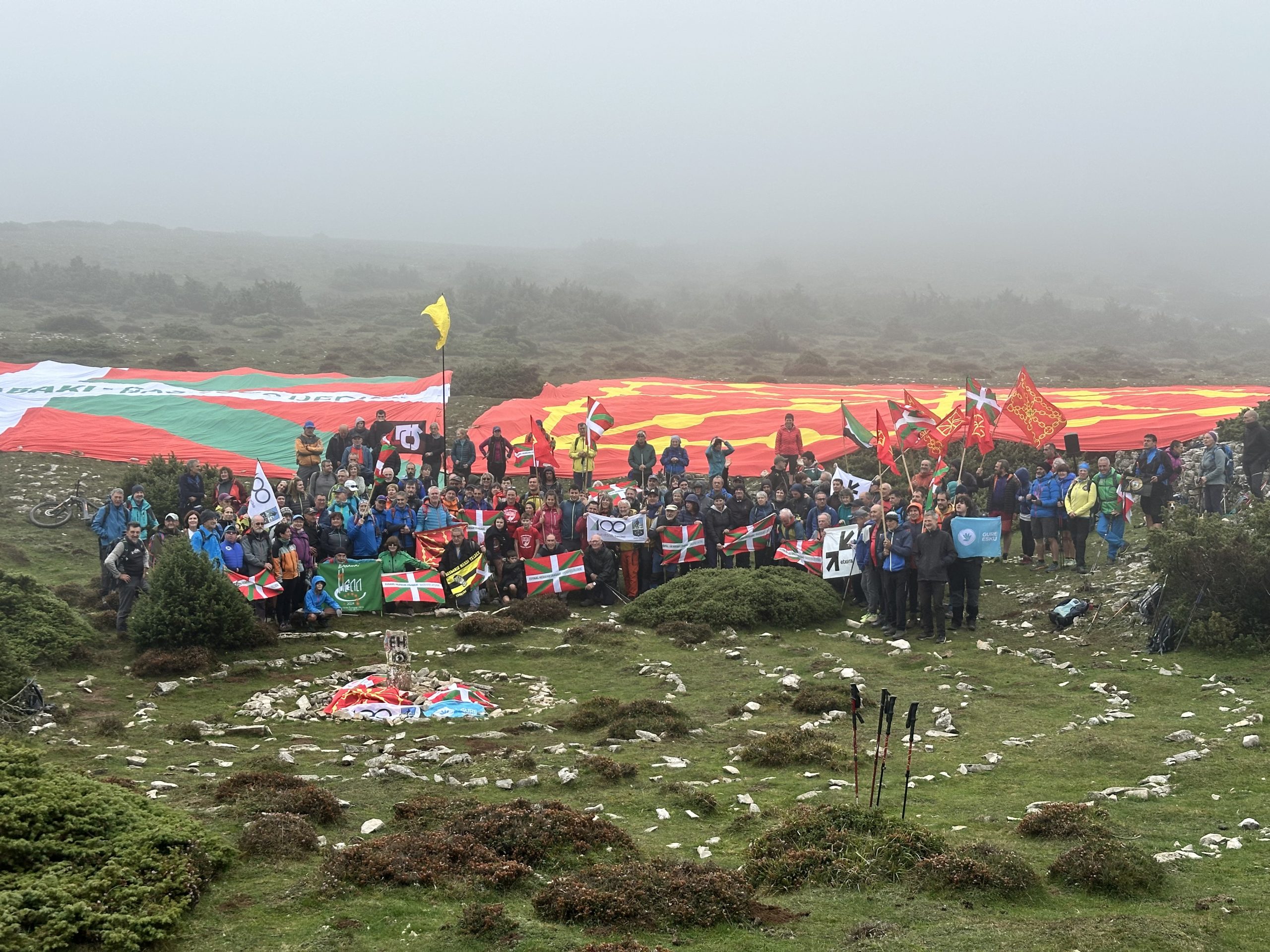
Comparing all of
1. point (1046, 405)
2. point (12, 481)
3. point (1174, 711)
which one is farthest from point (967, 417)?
point (12, 481)

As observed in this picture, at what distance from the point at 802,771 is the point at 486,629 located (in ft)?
25.6

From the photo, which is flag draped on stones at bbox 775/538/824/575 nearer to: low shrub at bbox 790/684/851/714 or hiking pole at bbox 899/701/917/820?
low shrub at bbox 790/684/851/714

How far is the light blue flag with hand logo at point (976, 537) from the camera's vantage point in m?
17.6

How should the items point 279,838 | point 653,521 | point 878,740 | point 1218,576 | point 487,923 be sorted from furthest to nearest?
point 653,521
point 1218,576
point 279,838
point 878,740
point 487,923

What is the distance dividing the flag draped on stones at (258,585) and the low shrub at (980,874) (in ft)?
40.1

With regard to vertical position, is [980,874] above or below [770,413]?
below

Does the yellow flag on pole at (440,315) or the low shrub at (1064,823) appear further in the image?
the yellow flag on pole at (440,315)

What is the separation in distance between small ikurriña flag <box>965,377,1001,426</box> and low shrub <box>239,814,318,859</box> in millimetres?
15086

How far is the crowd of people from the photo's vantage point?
58.8 feet

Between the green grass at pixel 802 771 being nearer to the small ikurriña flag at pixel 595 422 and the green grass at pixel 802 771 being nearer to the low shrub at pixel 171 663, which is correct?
the low shrub at pixel 171 663

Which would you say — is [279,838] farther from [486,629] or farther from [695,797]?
[486,629]

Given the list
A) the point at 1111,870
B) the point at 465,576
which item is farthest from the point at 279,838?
the point at 465,576

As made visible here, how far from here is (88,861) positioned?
7.74 metres

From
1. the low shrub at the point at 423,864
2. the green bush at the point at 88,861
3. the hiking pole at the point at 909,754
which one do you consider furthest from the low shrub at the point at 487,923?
the hiking pole at the point at 909,754
